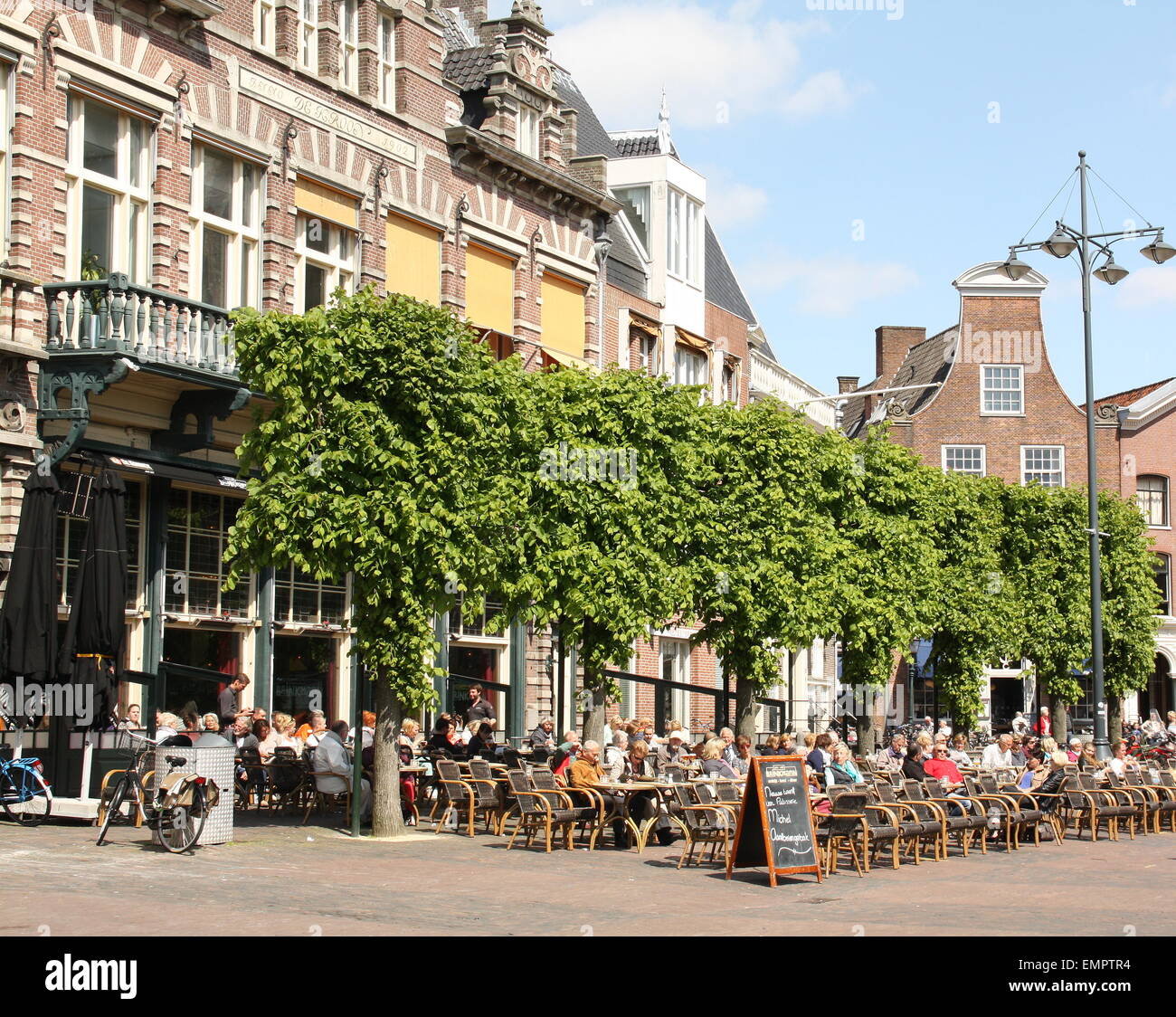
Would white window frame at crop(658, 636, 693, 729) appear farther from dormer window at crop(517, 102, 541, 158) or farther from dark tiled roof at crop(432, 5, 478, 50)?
dark tiled roof at crop(432, 5, 478, 50)

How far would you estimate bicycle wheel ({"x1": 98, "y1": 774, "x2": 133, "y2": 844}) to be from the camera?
626 inches

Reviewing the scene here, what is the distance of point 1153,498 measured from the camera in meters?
56.3

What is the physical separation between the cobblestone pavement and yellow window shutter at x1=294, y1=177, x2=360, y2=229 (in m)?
10.2

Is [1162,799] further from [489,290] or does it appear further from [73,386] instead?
[73,386]

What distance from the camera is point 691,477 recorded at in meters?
24.2

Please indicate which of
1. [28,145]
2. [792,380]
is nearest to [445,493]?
[28,145]

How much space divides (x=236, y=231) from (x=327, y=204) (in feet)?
7.29

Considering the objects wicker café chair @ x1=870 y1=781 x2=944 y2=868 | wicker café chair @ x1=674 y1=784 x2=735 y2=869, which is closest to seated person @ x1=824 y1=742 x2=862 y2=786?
wicker café chair @ x1=870 y1=781 x2=944 y2=868

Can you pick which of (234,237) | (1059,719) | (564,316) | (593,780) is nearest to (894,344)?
(1059,719)

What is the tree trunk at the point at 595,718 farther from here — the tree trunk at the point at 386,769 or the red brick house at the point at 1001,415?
the red brick house at the point at 1001,415

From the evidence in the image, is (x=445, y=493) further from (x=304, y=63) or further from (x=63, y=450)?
(x=304, y=63)

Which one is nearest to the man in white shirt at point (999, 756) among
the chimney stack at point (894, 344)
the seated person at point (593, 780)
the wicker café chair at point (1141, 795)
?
the wicker café chair at point (1141, 795)

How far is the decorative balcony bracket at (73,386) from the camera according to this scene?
19.0 m
